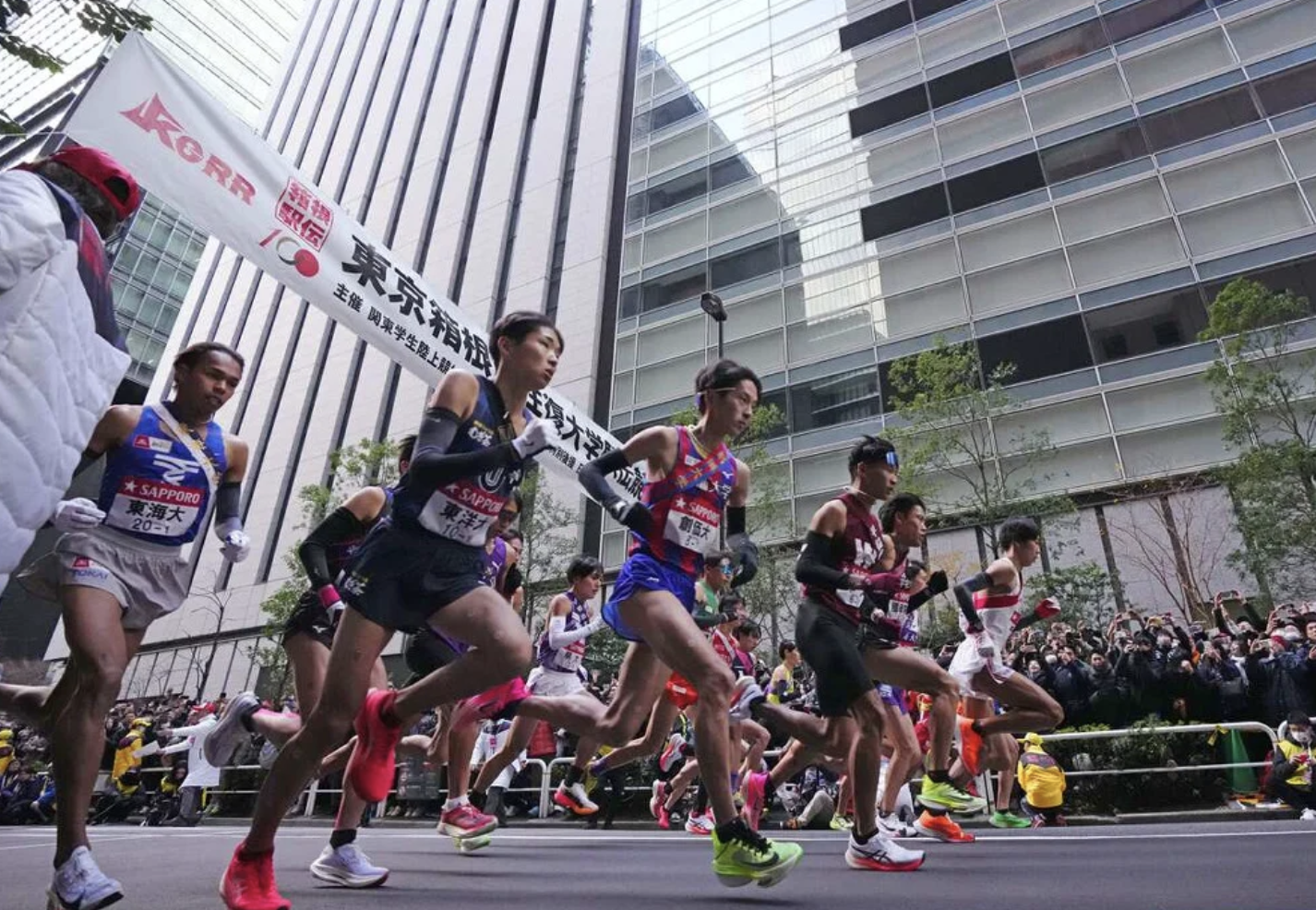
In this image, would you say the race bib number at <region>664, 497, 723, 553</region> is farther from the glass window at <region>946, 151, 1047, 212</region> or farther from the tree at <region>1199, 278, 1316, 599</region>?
the glass window at <region>946, 151, 1047, 212</region>

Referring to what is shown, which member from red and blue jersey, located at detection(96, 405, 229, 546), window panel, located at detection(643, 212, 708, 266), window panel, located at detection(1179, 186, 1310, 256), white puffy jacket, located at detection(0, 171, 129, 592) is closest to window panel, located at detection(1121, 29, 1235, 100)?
window panel, located at detection(1179, 186, 1310, 256)

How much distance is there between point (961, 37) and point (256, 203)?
1106 inches

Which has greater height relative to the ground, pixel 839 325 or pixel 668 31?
pixel 668 31

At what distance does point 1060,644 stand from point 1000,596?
17.2 ft

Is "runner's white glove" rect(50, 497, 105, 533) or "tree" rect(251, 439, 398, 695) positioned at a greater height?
"tree" rect(251, 439, 398, 695)

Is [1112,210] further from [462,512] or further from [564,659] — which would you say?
[462,512]

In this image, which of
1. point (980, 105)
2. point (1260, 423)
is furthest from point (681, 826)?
point (980, 105)

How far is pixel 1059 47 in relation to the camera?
25641mm

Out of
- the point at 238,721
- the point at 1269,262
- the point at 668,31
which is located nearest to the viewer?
the point at 238,721

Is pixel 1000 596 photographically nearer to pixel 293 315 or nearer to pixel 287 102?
pixel 293 315

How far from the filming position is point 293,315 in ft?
148

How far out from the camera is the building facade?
35656mm

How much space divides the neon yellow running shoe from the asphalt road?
0.07 meters

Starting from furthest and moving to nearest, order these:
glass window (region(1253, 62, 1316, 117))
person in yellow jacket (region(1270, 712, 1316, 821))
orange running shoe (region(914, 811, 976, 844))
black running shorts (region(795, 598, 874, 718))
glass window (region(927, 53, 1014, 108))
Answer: glass window (region(927, 53, 1014, 108)) < glass window (region(1253, 62, 1316, 117)) < person in yellow jacket (region(1270, 712, 1316, 821)) < orange running shoe (region(914, 811, 976, 844)) < black running shorts (region(795, 598, 874, 718))
